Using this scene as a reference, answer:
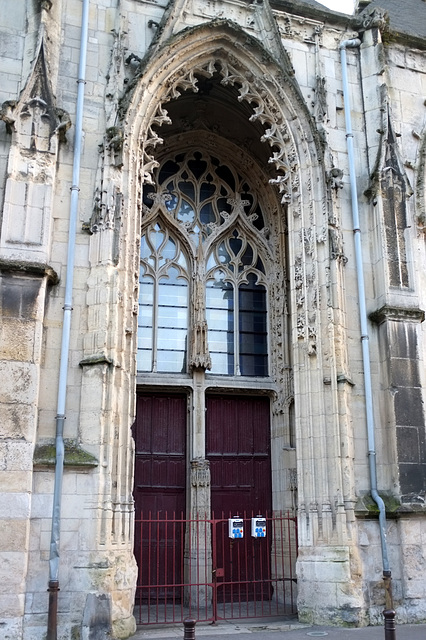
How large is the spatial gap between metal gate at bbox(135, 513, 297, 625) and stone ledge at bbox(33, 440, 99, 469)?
2146mm

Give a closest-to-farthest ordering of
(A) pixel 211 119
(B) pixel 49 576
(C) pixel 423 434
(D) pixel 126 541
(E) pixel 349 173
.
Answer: (B) pixel 49 576
(D) pixel 126 541
(C) pixel 423 434
(E) pixel 349 173
(A) pixel 211 119

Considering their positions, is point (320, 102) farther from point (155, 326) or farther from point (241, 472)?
point (241, 472)

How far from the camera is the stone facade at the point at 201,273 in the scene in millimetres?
8727

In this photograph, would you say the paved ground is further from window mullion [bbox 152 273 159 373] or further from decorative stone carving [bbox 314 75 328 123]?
decorative stone carving [bbox 314 75 328 123]

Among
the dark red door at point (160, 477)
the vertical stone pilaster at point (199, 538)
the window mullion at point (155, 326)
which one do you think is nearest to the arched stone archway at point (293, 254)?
the vertical stone pilaster at point (199, 538)

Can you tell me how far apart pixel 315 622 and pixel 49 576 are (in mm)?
3863

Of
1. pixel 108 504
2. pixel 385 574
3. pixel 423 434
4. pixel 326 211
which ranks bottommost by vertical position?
pixel 385 574

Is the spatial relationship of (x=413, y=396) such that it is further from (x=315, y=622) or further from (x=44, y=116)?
(x=44, y=116)

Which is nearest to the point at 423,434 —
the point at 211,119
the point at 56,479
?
the point at 56,479

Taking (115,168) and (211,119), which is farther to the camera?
(211,119)

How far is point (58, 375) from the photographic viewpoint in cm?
916

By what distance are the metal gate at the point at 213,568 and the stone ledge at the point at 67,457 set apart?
2146 millimetres

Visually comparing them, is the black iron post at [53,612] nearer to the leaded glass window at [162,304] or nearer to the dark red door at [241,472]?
the dark red door at [241,472]

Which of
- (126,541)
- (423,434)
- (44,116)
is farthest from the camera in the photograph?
(423,434)
